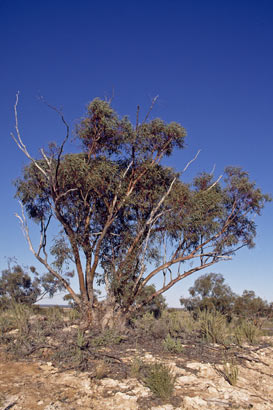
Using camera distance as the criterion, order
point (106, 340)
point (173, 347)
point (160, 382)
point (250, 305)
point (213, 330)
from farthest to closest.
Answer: point (250, 305), point (213, 330), point (106, 340), point (173, 347), point (160, 382)

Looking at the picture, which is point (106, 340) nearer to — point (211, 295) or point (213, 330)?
point (213, 330)

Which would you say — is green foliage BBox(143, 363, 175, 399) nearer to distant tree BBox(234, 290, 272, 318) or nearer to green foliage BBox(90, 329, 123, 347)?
green foliage BBox(90, 329, 123, 347)

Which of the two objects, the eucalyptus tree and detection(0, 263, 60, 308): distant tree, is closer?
the eucalyptus tree

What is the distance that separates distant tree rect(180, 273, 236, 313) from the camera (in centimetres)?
2783

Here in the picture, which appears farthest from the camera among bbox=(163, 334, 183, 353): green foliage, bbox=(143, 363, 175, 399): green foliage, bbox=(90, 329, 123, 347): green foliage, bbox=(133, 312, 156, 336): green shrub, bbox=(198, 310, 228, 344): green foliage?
bbox=(133, 312, 156, 336): green shrub

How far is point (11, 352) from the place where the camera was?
7793 millimetres

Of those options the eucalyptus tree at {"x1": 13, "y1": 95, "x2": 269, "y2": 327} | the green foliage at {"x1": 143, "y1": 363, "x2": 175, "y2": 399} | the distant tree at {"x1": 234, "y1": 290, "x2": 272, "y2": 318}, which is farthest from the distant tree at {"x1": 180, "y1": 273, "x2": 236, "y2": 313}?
the green foliage at {"x1": 143, "y1": 363, "x2": 175, "y2": 399}

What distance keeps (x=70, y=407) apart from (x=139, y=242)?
8195mm

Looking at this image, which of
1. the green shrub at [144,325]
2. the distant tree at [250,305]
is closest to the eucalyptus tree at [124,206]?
the green shrub at [144,325]

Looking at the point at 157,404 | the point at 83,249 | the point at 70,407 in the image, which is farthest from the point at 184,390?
the point at 83,249

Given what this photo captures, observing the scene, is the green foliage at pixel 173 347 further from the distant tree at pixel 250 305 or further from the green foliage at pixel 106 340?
the distant tree at pixel 250 305

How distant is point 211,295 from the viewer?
98.3ft

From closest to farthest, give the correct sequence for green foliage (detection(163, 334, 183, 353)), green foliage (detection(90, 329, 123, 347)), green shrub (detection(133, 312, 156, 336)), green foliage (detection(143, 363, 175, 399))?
green foliage (detection(143, 363, 175, 399))
green foliage (detection(163, 334, 183, 353))
green foliage (detection(90, 329, 123, 347))
green shrub (detection(133, 312, 156, 336))

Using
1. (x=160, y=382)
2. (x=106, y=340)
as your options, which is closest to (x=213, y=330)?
(x=106, y=340)
